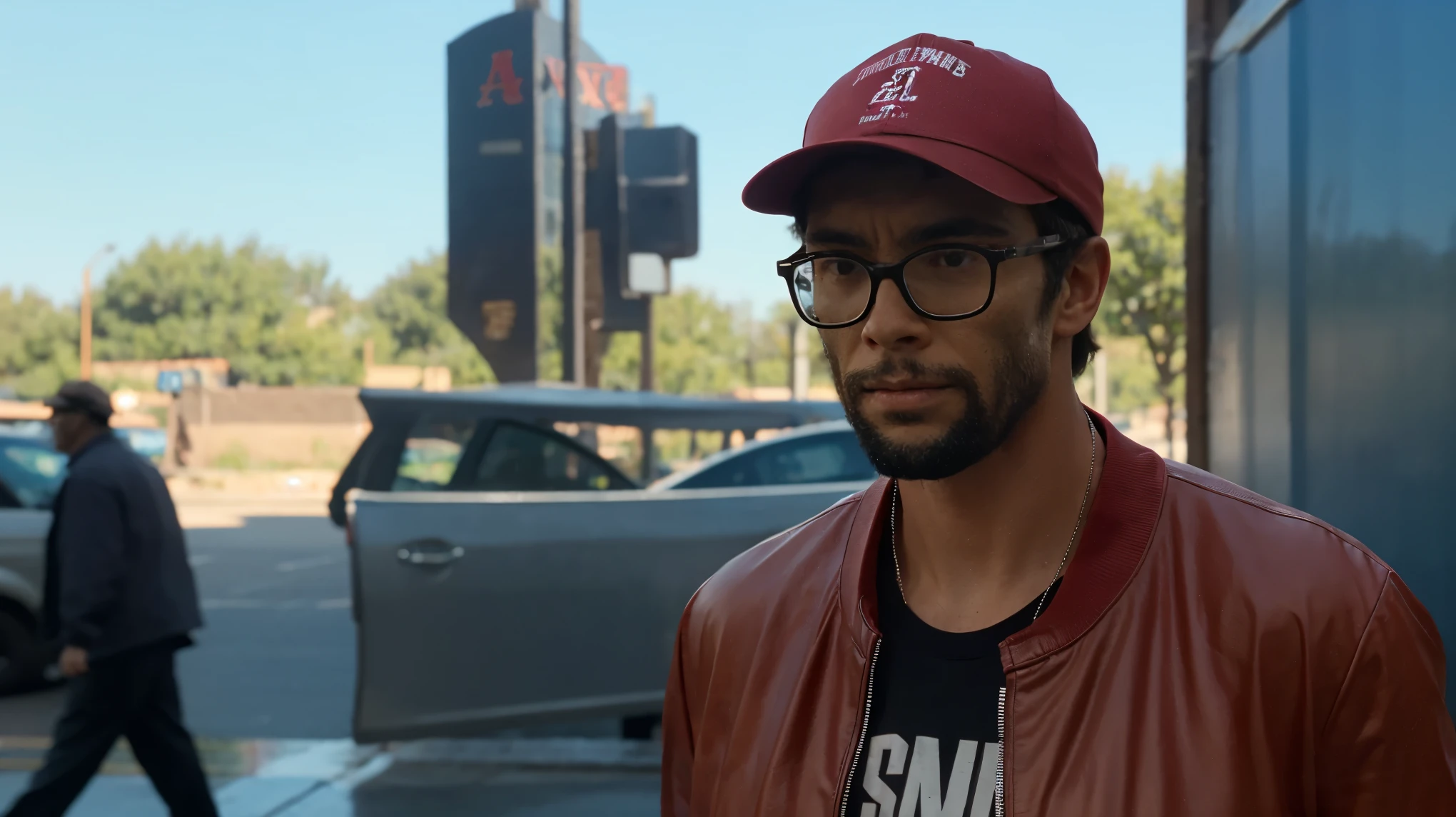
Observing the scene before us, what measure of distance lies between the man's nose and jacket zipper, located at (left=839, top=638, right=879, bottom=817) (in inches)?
13.5

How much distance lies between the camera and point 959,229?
1349mm

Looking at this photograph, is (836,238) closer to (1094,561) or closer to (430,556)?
(1094,561)

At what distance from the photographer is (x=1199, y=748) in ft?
3.90

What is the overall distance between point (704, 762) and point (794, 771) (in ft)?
0.58

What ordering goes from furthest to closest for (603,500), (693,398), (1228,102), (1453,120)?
(693,398), (603,500), (1228,102), (1453,120)

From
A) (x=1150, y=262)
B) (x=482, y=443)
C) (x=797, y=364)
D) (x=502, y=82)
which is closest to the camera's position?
(x=482, y=443)

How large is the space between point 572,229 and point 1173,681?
947 centimetres

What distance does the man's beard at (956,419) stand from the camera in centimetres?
135

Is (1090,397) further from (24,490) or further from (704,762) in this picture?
(704,762)

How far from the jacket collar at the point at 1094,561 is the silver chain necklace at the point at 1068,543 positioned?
0.05ft

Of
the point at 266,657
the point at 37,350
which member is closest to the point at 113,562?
the point at 266,657

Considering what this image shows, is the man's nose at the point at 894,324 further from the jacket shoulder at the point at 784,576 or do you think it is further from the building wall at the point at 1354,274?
the building wall at the point at 1354,274

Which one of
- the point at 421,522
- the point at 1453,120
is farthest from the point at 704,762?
the point at 421,522

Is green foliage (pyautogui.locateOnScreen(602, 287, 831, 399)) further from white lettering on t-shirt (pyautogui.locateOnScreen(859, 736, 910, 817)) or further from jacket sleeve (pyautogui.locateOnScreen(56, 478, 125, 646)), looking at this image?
white lettering on t-shirt (pyautogui.locateOnScreen(859, 736, 910, 817))
